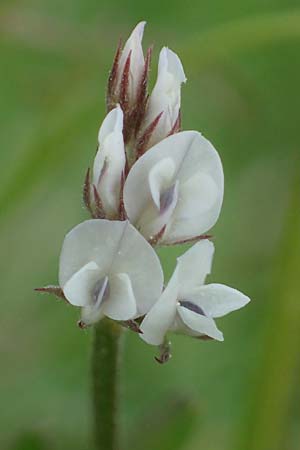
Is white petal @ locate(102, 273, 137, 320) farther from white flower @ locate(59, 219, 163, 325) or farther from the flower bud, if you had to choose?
the flower bud

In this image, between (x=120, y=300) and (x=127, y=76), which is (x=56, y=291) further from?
(x=127, y=76)

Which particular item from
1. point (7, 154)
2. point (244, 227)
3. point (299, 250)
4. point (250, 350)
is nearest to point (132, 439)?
point (299, 250)

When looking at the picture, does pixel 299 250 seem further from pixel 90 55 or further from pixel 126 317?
pixel 90 55

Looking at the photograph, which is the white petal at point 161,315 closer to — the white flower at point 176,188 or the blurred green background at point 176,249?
the white flower at point 176,188

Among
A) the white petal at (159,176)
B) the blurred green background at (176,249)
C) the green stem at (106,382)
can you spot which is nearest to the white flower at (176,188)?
the white petal at (159,176)

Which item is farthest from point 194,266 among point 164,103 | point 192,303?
point 164,103

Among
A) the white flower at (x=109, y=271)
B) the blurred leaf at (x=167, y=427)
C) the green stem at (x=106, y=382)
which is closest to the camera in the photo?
the white flower at (x=109, y=271)

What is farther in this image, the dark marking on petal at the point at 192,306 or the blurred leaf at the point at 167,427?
the blurred leaf at the point at 167,427

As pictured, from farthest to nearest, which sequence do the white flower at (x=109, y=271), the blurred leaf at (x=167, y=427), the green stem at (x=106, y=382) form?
the blurred leaf at (x=167, y=427), the green stem at (x=106, y=382), the white flower at (x=109, y=271)
